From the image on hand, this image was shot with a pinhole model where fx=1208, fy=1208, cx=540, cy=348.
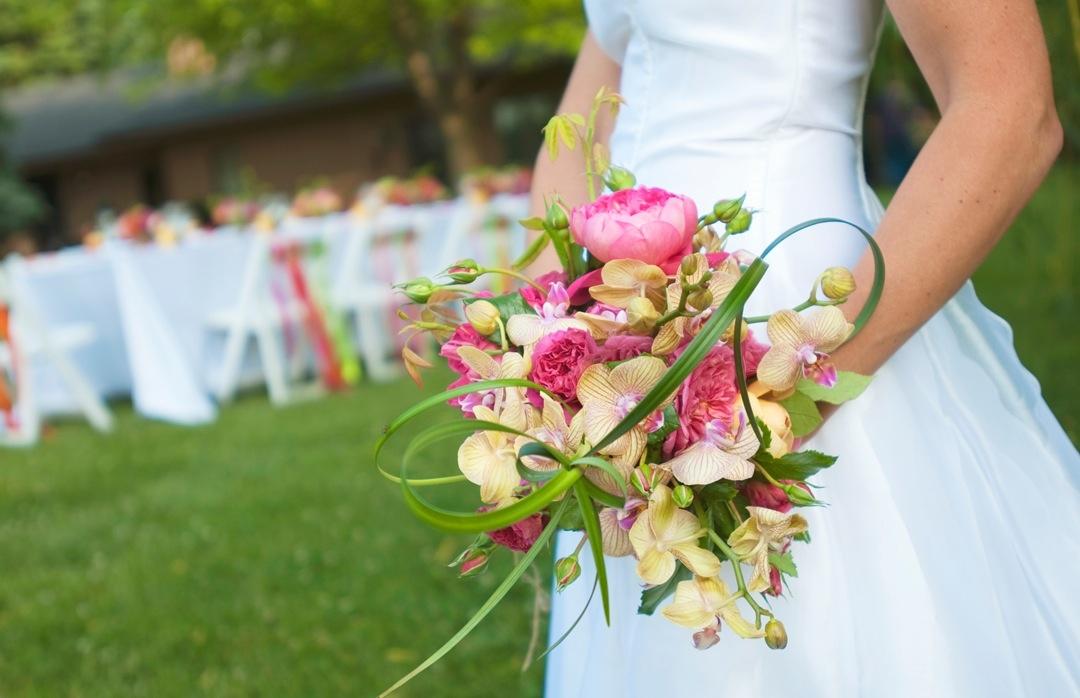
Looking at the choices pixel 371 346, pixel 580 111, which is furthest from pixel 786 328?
pixel 371 346

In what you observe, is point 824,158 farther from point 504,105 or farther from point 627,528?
point 504,105

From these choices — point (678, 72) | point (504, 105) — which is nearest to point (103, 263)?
point (678, 72)

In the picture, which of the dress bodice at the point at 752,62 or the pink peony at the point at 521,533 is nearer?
the pink peony at the point at 521,533

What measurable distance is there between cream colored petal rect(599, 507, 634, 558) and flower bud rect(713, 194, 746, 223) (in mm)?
331

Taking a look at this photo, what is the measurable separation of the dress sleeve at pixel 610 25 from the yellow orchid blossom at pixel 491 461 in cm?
71

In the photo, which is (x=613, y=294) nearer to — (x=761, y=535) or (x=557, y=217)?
(x=557, y=217)

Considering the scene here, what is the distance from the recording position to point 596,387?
1.17 meters

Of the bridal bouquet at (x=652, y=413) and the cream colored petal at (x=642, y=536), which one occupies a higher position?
the bridal bouquet at (x=652, y=413)

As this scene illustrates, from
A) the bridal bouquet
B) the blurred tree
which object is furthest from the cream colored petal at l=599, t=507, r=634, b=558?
the blurred tree

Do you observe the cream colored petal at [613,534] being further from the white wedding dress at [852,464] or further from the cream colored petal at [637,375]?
the white wedding dress at [852,464]

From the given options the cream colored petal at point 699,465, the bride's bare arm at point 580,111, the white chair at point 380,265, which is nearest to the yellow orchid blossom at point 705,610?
the cream colored petal at point 699,465

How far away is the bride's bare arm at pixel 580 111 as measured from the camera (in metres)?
1.76

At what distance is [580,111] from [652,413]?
0.85m

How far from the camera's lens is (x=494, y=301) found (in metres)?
1.28
